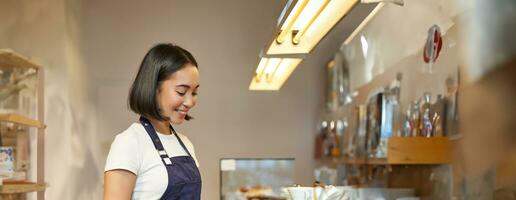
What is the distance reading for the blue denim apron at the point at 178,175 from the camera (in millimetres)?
1825

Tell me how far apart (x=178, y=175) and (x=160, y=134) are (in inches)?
6.1

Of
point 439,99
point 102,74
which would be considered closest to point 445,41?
point 439,99

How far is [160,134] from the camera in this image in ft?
6.29

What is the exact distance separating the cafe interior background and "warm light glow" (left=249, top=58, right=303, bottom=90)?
0.06ft

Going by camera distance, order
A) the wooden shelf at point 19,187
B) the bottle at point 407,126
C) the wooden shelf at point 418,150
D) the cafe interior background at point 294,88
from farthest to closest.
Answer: the bottle at point 407,126, the wooden shelf at point 19,187, the wooden shelf at point 418,150, the cafe interior background at point 294,88

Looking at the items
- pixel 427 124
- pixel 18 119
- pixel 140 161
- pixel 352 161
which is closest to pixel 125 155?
pixel 140 161

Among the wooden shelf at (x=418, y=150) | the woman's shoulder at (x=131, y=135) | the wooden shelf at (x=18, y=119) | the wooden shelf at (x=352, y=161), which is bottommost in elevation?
the wooden shelf at (x=352, y=161)

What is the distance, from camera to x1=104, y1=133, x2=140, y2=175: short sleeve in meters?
1.72

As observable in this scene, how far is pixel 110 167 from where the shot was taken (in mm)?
1709

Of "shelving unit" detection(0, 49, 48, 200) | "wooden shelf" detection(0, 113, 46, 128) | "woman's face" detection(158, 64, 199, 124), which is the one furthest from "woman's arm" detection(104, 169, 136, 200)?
"shelving unit" detection(0, 49, 48, 200)

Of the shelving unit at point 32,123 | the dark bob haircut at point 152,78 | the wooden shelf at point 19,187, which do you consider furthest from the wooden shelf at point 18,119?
the dark bob haircut at point 152,78

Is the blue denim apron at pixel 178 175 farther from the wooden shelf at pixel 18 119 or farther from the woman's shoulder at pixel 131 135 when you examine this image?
the wooden shelf at pixel 18 119

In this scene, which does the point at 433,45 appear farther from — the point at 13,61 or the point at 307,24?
the point at 13,61

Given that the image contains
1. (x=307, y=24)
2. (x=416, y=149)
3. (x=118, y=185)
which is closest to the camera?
(x=118, y=185)
